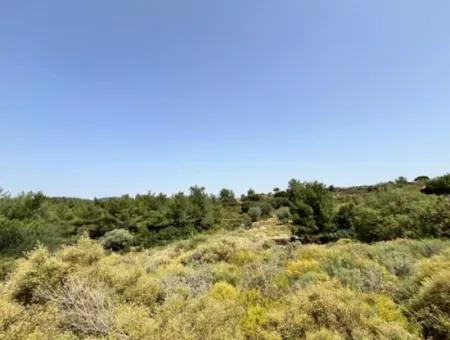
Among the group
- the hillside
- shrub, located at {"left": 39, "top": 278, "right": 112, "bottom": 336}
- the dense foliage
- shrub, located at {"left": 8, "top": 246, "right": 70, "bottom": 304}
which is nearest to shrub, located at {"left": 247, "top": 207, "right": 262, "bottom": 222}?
the dense foliage

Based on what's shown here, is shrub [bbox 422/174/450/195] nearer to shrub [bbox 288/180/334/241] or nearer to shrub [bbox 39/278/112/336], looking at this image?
shrub [bbox 288/180/334/241]

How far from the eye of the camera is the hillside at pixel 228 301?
440cm

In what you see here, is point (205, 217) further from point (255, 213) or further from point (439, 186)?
point (439, 186)

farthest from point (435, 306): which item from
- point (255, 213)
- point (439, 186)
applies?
point (255, 213)

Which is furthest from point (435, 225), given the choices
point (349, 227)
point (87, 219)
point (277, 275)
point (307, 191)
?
point (87, 219)

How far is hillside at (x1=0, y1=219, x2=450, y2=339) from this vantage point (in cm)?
440

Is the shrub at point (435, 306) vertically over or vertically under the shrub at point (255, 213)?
under

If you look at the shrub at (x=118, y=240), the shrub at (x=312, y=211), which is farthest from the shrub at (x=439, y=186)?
the shrub at (x=118, y=240)

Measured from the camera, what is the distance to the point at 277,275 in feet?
26.4

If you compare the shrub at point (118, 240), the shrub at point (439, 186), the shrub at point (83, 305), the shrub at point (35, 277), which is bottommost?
the shrub at point (118, 240)

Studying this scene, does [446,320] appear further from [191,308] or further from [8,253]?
[8,253]

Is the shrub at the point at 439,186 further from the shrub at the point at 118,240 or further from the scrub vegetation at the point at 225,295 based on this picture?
the shrub at the point at 118,240

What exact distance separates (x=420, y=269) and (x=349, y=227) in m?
15.3

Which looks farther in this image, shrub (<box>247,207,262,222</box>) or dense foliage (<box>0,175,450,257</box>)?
shrub (<box>247,207,262,222</box>)
